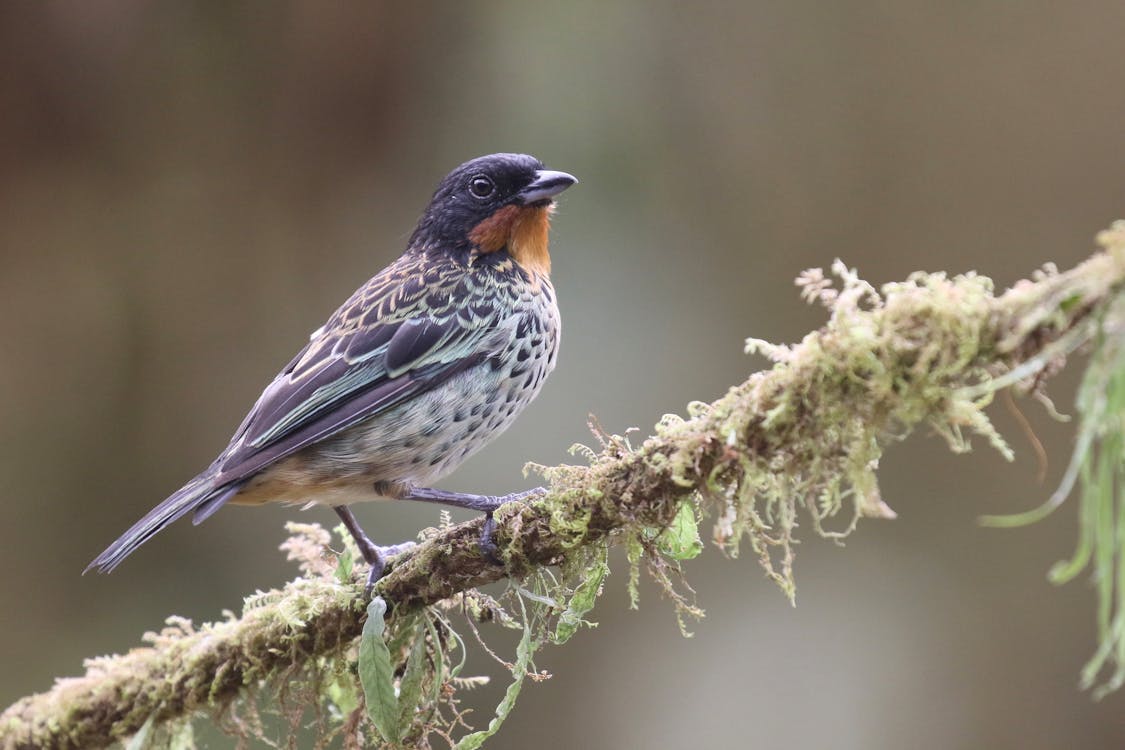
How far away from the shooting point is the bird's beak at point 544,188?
13.9 ft

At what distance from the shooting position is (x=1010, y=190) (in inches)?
258

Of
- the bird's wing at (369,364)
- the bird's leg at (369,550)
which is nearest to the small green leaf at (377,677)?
the bird's leg at (369,550)

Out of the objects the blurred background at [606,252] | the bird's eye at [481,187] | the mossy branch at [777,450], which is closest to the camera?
the mossy branch at [777,450]

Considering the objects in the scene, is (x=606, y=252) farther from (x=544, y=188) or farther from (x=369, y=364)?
(x=369, y=364)

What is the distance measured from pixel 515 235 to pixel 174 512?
1.60 metres

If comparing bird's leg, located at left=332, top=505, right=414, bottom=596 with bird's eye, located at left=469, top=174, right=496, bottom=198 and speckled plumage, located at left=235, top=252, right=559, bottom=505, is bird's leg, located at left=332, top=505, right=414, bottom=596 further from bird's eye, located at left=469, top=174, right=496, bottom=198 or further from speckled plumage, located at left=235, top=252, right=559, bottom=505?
bird's eye, located at left=469, top=174, right=496, bottom=198

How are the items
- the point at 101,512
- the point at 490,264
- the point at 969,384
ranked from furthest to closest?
1. the point at 101,512
2. the point at 490,264
3. the point at 969,384

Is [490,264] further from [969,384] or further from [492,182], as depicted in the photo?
[969,384]

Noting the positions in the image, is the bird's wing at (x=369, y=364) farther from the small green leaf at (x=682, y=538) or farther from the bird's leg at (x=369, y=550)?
the small green leaf at (x=682, y=538)

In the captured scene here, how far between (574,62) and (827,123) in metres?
1.63

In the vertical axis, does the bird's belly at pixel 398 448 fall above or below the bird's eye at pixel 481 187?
below

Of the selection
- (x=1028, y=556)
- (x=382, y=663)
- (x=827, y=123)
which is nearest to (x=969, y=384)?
(x=382, y=663)

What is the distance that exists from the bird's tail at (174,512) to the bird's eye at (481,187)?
1502 millimetres

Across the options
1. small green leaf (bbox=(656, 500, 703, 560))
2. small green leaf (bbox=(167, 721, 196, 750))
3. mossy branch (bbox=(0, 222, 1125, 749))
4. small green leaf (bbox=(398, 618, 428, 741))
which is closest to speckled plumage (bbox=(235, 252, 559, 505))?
mossy branch (bbox=(0, 222, 1125, 749))
